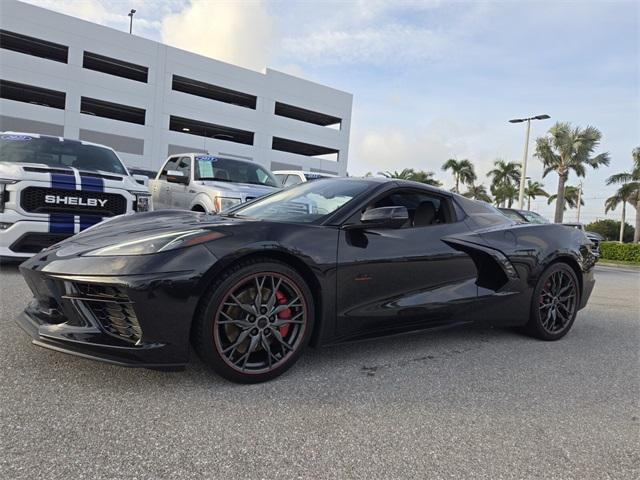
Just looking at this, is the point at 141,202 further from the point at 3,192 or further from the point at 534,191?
the point at 534,191

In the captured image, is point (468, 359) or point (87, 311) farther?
point (468, 359)

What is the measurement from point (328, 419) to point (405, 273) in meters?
1.22

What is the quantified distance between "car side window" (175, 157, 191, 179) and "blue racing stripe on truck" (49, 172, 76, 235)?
250 centimetres

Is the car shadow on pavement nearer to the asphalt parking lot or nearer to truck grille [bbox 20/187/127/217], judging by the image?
the asphalt parking lot

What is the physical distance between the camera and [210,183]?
773 centimetres

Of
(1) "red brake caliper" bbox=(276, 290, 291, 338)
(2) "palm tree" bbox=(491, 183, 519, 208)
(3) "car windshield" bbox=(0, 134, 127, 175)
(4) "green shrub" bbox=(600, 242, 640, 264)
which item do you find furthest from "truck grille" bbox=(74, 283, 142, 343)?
(2) "palm tree" bbox=(491, 183, 519, 208)

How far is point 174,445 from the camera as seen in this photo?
2.00 metres

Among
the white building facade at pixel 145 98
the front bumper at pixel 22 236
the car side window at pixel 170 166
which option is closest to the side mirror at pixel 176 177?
the car side window at pixel 170 166

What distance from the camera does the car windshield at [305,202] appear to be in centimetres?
323

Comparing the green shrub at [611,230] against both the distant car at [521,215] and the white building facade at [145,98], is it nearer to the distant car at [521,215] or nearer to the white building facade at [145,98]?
the white building facade at [145,98]

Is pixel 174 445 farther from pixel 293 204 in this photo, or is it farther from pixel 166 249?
pixel 293 204

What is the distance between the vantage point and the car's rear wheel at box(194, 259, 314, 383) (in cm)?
256

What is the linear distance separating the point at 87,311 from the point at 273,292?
3.15 ft

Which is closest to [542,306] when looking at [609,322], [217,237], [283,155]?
[609,322]
